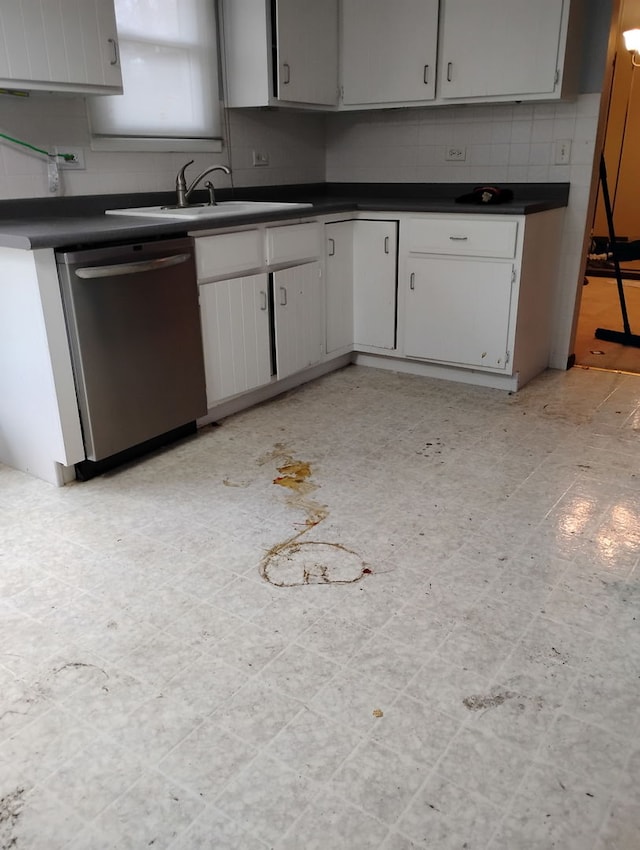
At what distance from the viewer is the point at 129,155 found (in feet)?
10.5

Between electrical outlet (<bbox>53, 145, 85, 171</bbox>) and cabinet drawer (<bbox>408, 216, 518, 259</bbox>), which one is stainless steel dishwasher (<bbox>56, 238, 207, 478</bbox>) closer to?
electrical outlet (<bbox>53, 145, 85, 171</bbox>)

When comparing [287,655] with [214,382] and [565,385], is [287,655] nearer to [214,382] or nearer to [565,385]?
[214,382]

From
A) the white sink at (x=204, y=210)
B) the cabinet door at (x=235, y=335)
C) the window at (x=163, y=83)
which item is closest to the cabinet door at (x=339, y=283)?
the white sink at (x=204, y=210)

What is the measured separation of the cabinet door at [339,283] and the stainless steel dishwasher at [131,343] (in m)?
1.02

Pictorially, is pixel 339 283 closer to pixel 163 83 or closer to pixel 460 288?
pixel 460 288

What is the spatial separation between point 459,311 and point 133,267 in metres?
1.73

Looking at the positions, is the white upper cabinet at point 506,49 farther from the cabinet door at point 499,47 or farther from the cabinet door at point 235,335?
the cabinet door at point 235,335

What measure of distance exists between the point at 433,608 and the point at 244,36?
2.97 metres

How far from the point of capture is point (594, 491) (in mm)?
2439

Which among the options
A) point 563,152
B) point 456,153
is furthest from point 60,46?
point 563,152

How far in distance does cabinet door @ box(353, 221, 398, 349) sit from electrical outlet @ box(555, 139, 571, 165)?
2.95 feet

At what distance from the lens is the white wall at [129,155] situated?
2711mm

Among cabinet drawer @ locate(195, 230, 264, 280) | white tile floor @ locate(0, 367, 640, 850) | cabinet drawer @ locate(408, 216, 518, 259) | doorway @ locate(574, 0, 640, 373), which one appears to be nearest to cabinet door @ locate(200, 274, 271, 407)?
cabinet drawer @ locate(195, 230, 264, 280)

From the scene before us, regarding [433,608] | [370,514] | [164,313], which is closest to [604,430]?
[370,514]
